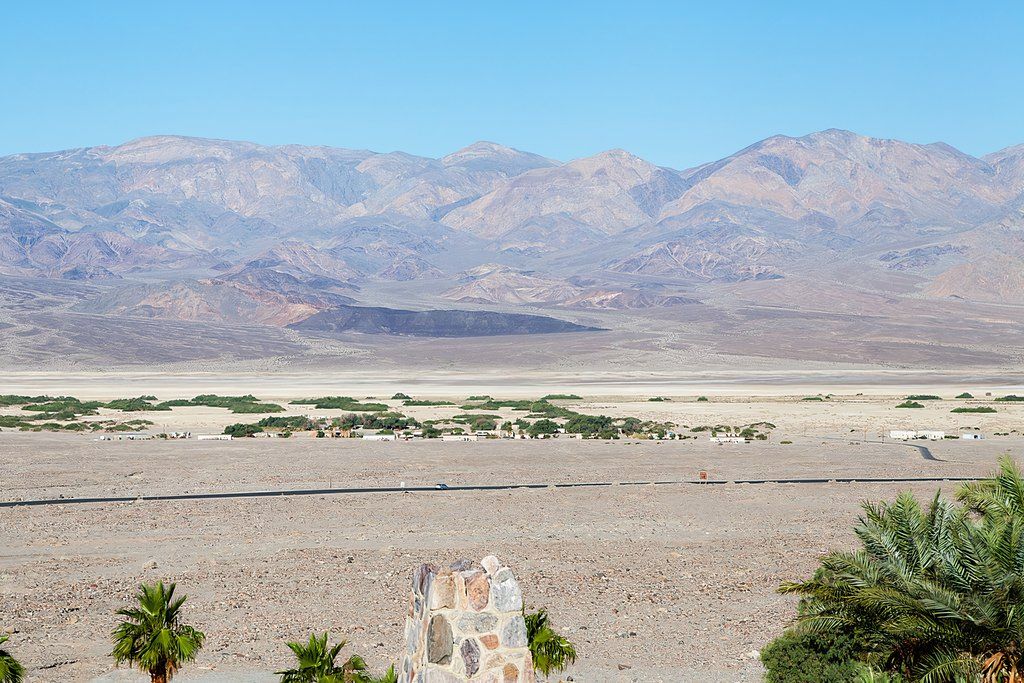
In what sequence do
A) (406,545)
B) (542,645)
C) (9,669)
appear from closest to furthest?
(542,645) → (9,669) → (406,545)

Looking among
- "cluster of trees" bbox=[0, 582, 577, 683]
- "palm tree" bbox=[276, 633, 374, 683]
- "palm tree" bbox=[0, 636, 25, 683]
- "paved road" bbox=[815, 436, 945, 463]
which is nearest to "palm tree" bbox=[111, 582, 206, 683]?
"cluster of trees" bbox=[0, 582, 577, 683]

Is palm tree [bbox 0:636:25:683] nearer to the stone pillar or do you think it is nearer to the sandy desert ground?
the sandy desert ground

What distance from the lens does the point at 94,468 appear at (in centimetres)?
3491

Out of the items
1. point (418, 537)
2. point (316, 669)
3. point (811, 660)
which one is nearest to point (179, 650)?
point (316, 669)

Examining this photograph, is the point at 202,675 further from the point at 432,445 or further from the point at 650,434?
the point at 650,434

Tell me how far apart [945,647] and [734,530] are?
1392cm

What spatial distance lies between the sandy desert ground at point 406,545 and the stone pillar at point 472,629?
25.5 feet

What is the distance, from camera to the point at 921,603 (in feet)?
35.0

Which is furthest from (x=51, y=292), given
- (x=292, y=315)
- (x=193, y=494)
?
(x=193, y=494)

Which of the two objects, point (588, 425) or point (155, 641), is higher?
point (588, 425)

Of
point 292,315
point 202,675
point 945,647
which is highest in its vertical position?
point 292,315

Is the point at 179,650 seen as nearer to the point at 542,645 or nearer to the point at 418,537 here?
the point at 542,645

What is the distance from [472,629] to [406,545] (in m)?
15.5

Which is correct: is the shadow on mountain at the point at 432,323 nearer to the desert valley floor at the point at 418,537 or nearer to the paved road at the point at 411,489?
the desert valley floor at the point at 418,537
